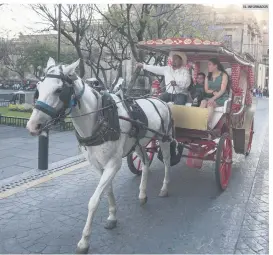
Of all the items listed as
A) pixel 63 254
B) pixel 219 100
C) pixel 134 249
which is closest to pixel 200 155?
pixel 219 100

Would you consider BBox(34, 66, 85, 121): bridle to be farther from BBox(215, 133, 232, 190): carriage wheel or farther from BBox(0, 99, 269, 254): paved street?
BBox(215, 133, 232, 190): carriage wheel

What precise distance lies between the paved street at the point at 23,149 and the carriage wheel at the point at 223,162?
3.80 metres

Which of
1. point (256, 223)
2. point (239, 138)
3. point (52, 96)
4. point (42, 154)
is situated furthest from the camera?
point (42, 154)

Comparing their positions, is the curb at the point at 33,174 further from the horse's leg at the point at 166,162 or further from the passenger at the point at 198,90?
the passenger at the point at 198,90

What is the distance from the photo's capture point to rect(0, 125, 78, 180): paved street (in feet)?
22.9

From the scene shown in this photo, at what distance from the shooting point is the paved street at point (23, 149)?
6.99m

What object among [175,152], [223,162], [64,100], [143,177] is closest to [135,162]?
[175,152]

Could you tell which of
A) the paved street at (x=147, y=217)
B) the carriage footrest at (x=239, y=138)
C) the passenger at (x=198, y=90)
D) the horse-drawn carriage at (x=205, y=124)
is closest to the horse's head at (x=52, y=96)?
the paved street at (x=147, y=217)

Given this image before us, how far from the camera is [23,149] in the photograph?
8656mm

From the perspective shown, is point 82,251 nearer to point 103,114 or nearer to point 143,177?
point 103,114

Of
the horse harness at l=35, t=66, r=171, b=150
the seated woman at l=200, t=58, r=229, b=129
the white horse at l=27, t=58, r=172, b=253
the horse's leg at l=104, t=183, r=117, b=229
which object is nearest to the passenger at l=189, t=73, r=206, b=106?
the seated woman at l=200, t=58, r=229, b=129

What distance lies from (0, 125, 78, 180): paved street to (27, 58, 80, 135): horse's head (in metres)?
3.46

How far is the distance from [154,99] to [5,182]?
3027 millimetres

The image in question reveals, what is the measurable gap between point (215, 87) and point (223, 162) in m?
1.32
